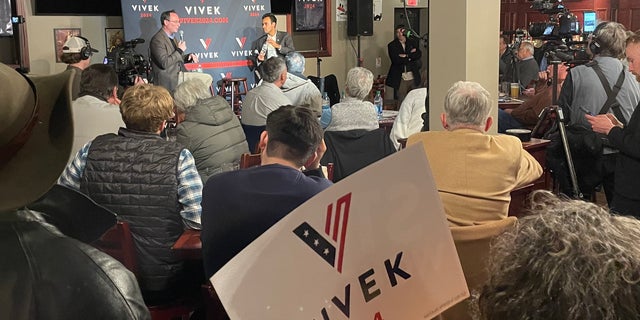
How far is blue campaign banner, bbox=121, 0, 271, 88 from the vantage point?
26.9ft

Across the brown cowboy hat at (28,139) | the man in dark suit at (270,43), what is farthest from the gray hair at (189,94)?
the man in dark suit at (270,43)

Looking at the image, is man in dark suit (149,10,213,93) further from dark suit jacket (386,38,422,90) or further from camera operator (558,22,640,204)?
camera operator (558,22,640,204)

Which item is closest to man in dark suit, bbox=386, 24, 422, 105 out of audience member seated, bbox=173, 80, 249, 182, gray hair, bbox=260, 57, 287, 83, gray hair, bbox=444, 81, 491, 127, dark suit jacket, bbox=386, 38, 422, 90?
dark suit jacket, bbox=386, 38, 422, 90

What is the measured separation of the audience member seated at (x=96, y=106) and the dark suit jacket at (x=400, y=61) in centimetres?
729

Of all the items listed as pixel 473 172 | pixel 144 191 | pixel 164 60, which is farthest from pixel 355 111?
pixel 164 60

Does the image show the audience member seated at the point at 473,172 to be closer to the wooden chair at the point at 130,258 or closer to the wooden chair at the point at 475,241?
the wooden chair at the point at 475,241

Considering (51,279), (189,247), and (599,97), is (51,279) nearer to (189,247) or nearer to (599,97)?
(189,247)

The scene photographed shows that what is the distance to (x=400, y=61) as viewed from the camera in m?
11.0

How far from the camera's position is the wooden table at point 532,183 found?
145 inches

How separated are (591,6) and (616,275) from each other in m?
12.3

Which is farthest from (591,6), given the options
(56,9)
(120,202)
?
(120,202)

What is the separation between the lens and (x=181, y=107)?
418cm

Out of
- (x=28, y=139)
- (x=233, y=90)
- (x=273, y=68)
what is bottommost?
(x=233, y=90)

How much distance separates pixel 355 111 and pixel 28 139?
3.39 meters
